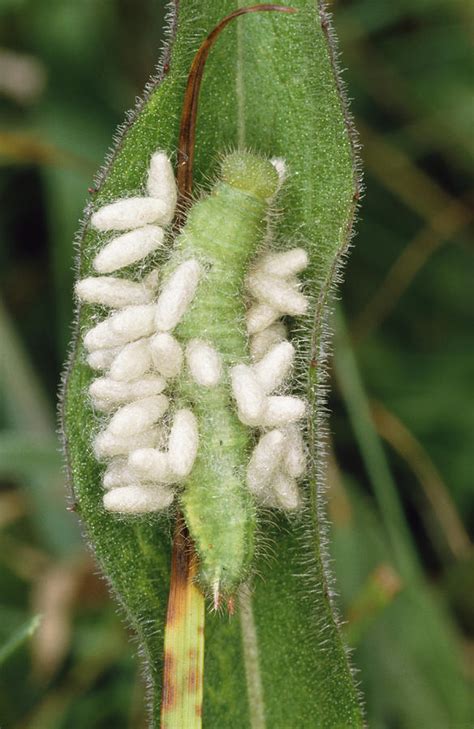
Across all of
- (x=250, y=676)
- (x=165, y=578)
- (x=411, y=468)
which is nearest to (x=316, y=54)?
(x=165, y=578)

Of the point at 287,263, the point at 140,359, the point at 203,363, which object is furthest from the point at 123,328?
the point at 287,263

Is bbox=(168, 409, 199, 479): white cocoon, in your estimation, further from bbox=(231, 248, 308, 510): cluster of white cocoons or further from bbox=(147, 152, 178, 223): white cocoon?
bbox=(147, 152, 178, 223): white cocoon

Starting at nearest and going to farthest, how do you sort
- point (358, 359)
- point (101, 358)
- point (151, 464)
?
point (151, 464) < point (101, 358) < point (358, 359)

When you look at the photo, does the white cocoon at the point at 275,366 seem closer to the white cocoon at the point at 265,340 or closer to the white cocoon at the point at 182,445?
the white cocoon at the point at 265,340

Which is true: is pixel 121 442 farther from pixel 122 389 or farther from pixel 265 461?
pixel 265 461

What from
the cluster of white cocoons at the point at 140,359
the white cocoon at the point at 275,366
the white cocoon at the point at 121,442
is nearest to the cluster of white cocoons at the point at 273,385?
the white cocoon at the point at 275,366

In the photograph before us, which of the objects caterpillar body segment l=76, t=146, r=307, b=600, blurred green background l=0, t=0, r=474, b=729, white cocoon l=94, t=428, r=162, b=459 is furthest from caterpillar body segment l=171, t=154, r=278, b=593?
blurred green background l=0, t=0, r=474, b=729
